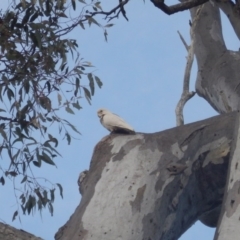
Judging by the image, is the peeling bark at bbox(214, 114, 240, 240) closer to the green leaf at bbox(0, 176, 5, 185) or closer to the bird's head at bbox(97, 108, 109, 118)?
the bird's head at bbox(97, 108, 109, 118)

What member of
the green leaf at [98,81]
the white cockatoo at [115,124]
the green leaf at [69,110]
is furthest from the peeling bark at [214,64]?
the white cockatoo at [115,124]

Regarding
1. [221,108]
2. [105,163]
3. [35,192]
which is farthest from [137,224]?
[35,192]

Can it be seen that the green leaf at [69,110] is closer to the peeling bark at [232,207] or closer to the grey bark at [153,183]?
the grey bark at [153,183]

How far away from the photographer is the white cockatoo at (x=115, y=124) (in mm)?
2275

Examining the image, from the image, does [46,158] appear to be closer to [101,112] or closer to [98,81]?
[98,81]

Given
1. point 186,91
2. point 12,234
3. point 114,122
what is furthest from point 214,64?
point 12,234

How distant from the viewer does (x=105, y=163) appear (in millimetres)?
2164

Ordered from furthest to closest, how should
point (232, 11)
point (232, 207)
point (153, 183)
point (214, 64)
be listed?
point (232, 11) → point (214, 64) → point (153, 183) → point (232, 207)

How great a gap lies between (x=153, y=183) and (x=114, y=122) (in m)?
0.29

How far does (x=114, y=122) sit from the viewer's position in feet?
7.55

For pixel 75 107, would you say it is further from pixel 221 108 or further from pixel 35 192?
pixel 221 108

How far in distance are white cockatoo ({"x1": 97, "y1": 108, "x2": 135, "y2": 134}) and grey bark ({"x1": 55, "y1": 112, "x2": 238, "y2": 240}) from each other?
0.10 feet

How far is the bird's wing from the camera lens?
7.48ft

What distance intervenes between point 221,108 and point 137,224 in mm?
1263
